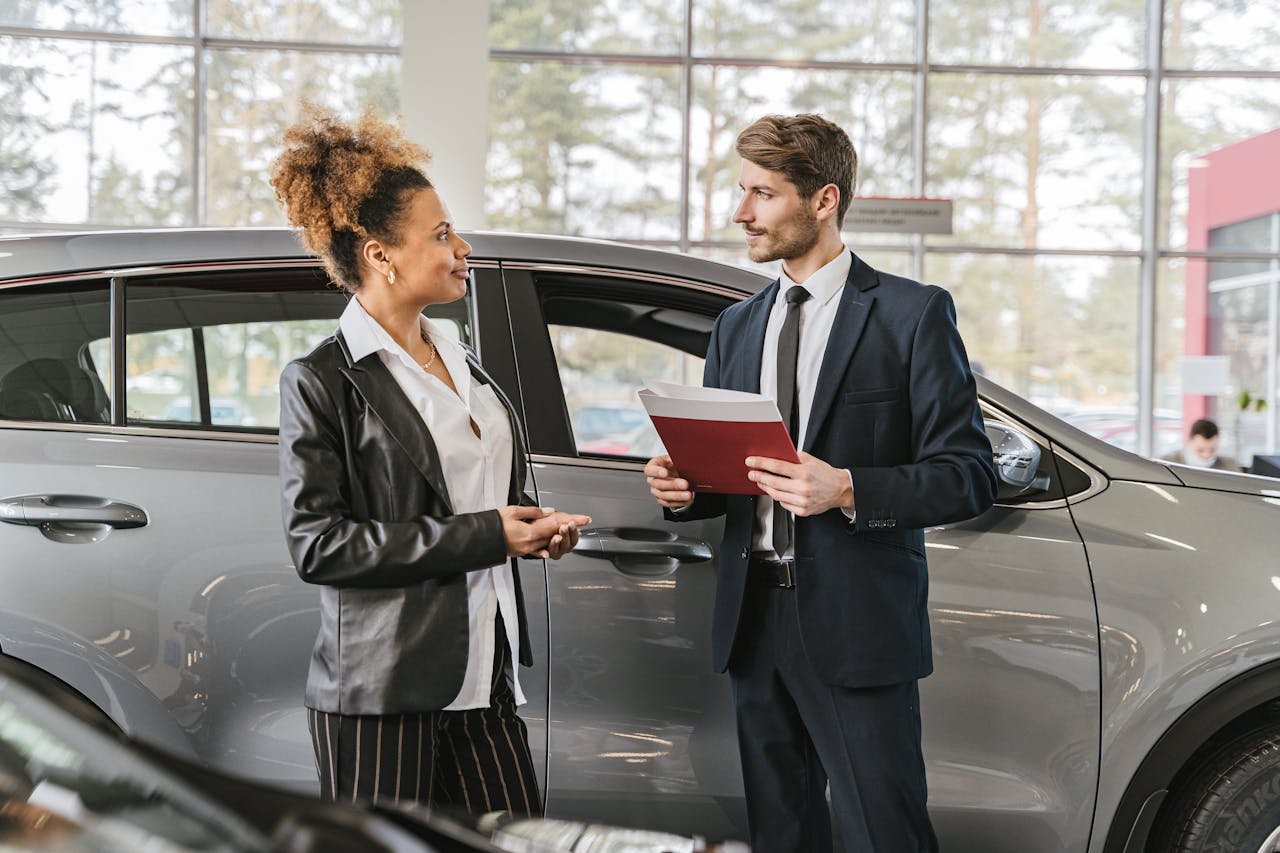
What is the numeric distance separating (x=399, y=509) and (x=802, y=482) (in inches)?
22.0

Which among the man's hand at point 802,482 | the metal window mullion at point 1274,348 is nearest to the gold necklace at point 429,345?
the man's hand at point 802,482

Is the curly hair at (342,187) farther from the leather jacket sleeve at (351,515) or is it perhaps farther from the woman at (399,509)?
the leather jacket sleeve at (351,515)

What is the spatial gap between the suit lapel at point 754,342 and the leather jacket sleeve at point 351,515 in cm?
55

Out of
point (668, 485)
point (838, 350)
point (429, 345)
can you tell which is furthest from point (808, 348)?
point (429, 345)

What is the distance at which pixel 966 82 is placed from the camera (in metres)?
8.69

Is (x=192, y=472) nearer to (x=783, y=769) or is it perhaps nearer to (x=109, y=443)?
(x=109, y=443)

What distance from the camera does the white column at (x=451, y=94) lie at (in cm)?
725

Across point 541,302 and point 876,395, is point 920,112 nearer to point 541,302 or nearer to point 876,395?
point 541,302

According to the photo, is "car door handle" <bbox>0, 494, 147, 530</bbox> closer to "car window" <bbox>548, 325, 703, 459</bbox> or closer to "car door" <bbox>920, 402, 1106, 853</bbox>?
"car door" <bbox>920, 402, 1106, 853</bbox>

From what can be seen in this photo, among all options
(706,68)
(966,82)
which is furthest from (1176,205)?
(706,68)

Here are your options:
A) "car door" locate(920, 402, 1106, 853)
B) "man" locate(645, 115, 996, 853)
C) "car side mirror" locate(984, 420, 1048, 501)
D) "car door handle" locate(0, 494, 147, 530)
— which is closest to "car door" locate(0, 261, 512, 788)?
"car door handle" locate(0, 494, 147, 530)

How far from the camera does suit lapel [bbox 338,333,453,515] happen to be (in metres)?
1.61

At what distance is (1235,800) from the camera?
2.12 meters

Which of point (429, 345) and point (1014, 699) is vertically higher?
point (429, 345)
